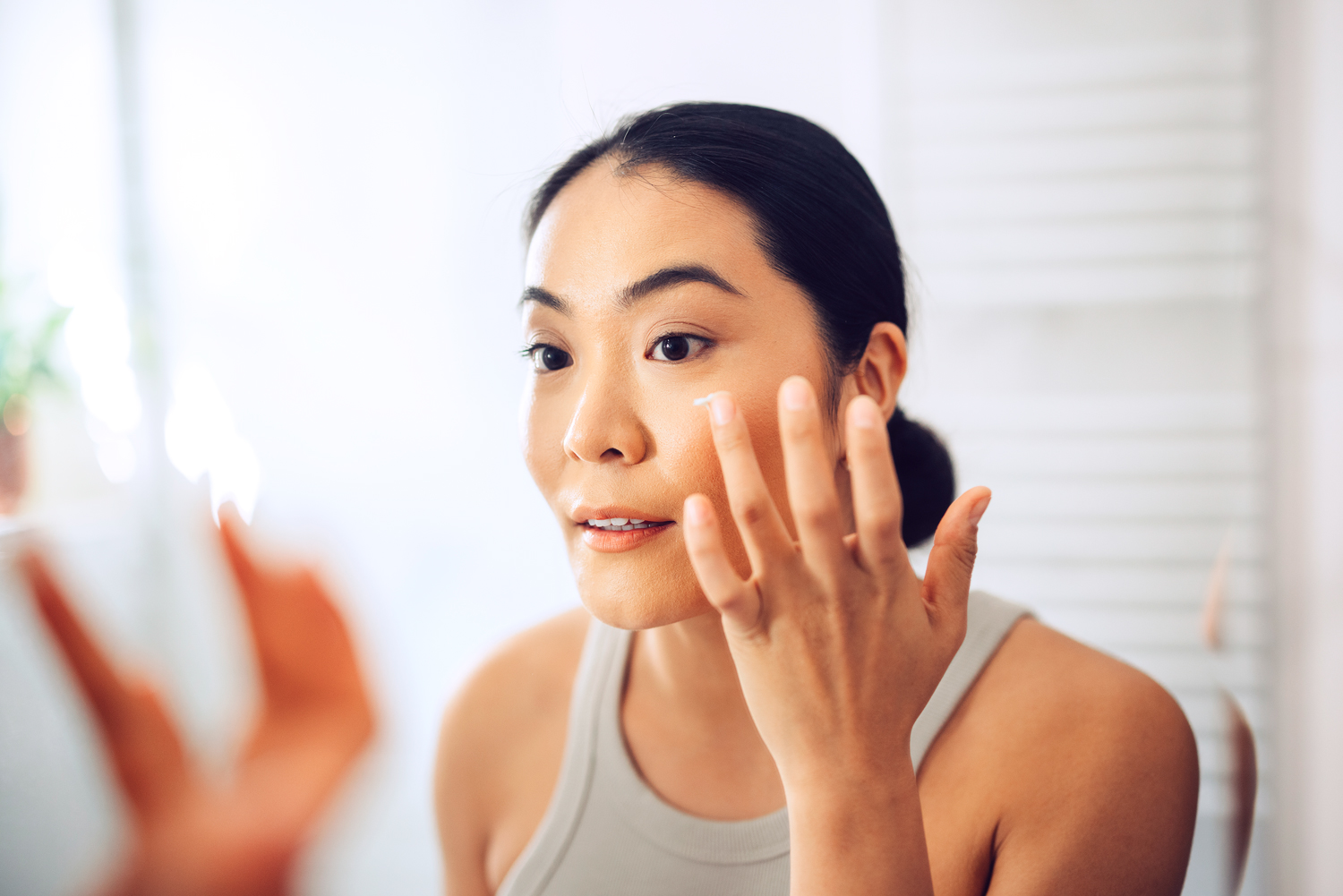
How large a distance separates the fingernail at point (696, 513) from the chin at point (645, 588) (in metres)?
0.16

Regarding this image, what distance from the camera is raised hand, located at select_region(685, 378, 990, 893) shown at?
0.36m

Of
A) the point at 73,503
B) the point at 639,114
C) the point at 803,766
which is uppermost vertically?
the point at 639,114

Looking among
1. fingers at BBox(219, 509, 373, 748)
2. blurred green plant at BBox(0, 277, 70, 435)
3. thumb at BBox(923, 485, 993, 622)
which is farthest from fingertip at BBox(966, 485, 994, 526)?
blurred green plant at BBox(0, 277, 70, 435)

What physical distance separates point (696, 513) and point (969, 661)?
0.33 m

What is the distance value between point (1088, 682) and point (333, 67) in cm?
129

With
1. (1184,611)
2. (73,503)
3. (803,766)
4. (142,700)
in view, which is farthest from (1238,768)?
(73,503)

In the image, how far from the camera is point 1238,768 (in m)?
0.90

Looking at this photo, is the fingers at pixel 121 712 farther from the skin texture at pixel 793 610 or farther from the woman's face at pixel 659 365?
the woman's face at pixel 659 365

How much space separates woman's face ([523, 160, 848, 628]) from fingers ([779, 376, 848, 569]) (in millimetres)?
152

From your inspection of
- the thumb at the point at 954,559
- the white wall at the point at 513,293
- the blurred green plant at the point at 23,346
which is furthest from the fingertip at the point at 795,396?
the blurred green plant at the point at 23,346

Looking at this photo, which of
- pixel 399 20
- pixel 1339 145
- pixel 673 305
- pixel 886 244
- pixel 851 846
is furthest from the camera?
pixel 399 20

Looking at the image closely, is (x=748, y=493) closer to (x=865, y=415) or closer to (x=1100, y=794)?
(x=865, y=415)

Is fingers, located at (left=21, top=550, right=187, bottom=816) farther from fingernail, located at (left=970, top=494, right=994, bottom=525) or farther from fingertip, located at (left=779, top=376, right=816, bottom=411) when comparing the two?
fingernail, located at (left=970, top=494, right=994, bottom=525)

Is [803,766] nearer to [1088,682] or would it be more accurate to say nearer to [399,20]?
[1088,682]
